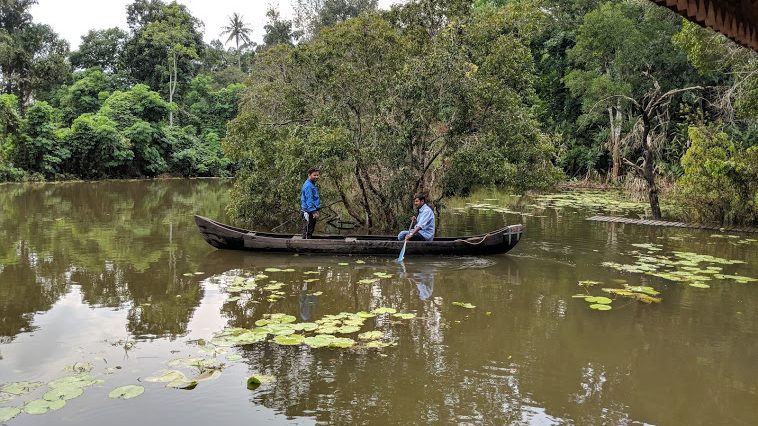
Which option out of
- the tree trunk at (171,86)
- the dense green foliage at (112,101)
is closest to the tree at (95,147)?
the dense green foliage at (112,101)

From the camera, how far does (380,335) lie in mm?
5488

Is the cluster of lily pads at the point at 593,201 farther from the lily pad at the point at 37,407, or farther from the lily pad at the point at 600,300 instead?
the lily pad at the point at 37,407

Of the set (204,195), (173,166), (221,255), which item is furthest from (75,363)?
(173,166)

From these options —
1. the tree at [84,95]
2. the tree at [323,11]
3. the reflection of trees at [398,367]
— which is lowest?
the reflection of trees at [398,367]

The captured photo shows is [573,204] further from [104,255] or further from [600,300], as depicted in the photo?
[104,255]

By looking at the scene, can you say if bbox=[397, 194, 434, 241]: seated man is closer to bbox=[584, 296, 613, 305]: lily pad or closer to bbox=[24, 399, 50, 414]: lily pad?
bbox=[584, 296, 613, 305]: lily pad

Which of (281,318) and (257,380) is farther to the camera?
(281,318)

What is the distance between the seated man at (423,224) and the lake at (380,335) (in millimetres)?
381

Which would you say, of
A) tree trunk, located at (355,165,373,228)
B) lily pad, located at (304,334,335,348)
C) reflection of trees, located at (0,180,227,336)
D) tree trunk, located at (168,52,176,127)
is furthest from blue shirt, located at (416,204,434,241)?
tree trunk, located at (168,52,176,127)

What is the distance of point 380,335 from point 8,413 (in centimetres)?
302

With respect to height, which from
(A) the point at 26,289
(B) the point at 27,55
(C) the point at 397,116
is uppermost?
(B) the point at 27,55

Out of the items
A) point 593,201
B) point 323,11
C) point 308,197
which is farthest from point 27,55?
point 593,201

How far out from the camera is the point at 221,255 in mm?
9570

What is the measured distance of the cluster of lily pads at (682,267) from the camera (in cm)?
806
